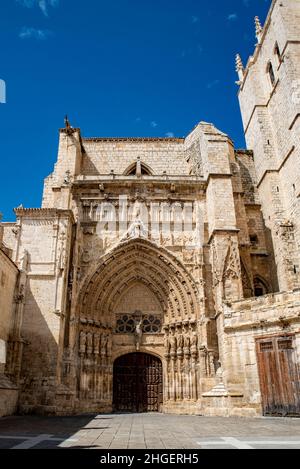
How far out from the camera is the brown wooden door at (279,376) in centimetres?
904

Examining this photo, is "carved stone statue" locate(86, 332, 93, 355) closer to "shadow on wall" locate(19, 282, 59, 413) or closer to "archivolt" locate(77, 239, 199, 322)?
"archivolt" locate(77, 239, 199, 322)

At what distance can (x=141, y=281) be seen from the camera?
46.3 ft

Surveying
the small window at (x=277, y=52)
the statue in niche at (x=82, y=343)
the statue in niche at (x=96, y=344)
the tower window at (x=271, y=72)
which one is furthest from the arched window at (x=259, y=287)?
the small window at (x=277, y=52)

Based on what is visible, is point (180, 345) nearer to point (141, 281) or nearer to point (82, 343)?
point (141, 281)

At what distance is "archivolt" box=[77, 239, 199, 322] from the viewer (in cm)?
1305

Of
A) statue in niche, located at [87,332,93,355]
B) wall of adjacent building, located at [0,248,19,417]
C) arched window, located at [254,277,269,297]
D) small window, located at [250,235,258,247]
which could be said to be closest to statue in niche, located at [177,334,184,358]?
statue in niche, located at [87,332,93,355]

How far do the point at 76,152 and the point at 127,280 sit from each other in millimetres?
5640

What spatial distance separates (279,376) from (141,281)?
6150 millimetres

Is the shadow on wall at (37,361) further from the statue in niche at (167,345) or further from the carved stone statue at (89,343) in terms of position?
the statue in niche at (167,345)

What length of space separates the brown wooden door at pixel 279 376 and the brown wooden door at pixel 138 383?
4.38m

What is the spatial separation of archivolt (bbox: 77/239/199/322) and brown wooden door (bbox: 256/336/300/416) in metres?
3.36

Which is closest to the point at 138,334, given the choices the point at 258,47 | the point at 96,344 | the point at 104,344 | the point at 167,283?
the point at 104,344
